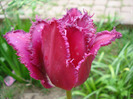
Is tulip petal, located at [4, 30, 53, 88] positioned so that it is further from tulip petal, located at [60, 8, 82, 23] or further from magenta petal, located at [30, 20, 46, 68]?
tulip petal, located at [60, 8, 82, 23]

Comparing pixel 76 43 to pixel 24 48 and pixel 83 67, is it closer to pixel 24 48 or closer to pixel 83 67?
pixel 83 67

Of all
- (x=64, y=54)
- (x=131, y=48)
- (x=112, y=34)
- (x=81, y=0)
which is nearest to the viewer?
(x=64, y=54)

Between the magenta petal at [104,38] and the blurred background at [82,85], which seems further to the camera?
the blurred background at [82,85]

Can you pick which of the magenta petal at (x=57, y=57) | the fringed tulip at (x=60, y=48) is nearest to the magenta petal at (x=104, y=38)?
the fringed tulip at (x=60, y=48)

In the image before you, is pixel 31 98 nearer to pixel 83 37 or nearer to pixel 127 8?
pixel 83 37

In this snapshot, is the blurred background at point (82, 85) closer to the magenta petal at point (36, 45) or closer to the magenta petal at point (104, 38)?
the magenta petal at point (36, 45)

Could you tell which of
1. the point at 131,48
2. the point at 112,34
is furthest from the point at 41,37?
the point at 131,48
